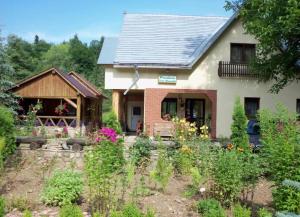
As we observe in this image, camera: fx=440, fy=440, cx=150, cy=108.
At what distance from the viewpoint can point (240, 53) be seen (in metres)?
22.4

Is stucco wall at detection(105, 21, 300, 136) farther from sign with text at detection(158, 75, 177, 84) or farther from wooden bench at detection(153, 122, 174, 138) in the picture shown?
wooden bench at detection(153, 122, 174, 138)

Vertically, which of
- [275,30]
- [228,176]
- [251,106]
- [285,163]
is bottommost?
[228,176]

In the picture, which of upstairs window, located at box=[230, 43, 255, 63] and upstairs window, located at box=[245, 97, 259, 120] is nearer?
upstairs window, located at box=[230, 43, 255, 63]

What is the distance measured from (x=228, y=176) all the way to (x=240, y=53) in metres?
14.9

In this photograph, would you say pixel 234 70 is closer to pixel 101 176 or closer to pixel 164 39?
pixel 164 39

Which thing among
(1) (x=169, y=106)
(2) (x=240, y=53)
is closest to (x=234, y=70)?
(2) (x=240, y=53)

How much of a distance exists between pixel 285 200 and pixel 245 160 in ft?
8.30

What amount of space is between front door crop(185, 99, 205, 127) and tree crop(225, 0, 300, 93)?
5522mm

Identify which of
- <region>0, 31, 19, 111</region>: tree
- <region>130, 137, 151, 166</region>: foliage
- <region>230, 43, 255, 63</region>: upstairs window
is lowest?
<region>130, 137, 151, 166</region>: foliage

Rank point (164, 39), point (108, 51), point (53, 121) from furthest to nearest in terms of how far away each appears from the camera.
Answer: point (108, 51) < point (53, 121) < point (164, 39)

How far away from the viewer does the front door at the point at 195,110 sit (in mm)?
24656

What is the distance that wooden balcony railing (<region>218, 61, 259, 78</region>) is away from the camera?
22.0m

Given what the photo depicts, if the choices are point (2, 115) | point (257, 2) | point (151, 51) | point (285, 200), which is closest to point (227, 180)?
point (285, 200)

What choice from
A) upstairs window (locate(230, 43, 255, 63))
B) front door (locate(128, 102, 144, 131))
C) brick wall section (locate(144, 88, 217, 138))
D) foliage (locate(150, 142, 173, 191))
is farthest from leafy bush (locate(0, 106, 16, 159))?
front door (locate(128, 102, 144, 131))
